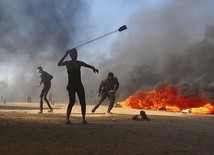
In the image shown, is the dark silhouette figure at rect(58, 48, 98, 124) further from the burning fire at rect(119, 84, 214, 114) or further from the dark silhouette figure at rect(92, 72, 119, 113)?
the burning fire at rect(119, 84, 214, 114)

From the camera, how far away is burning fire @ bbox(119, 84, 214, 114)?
76.0 ft

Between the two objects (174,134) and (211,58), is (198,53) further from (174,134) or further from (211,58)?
(174,134)

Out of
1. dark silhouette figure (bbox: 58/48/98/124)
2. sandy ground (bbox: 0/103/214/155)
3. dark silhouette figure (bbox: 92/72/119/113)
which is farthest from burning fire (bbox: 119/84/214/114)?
sandy ground (bbox: 0/103/214/155)

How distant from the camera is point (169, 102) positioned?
26.1m

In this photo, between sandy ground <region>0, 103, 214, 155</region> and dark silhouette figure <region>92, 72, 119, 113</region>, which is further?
dark silhouette figure <region>92, 72, 119, 113</region>

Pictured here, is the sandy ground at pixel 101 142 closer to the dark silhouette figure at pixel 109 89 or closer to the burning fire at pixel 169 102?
the dark silhouette figure at pixel 109 89

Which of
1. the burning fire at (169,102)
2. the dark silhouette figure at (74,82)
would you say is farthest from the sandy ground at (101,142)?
the burning fire at (169,102)

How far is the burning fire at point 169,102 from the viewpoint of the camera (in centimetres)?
2317

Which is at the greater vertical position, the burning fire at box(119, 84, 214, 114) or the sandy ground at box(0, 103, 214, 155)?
the burning fire at box(119, 84, 214, 114)

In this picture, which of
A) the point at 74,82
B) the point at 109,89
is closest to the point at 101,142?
the point at 74,82

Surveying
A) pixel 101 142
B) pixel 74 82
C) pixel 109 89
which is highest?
pixel 109 89

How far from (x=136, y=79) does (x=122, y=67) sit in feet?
18.2

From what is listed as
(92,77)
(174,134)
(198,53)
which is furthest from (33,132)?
(92,77)

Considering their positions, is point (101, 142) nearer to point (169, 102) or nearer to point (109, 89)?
point (109, 89)
